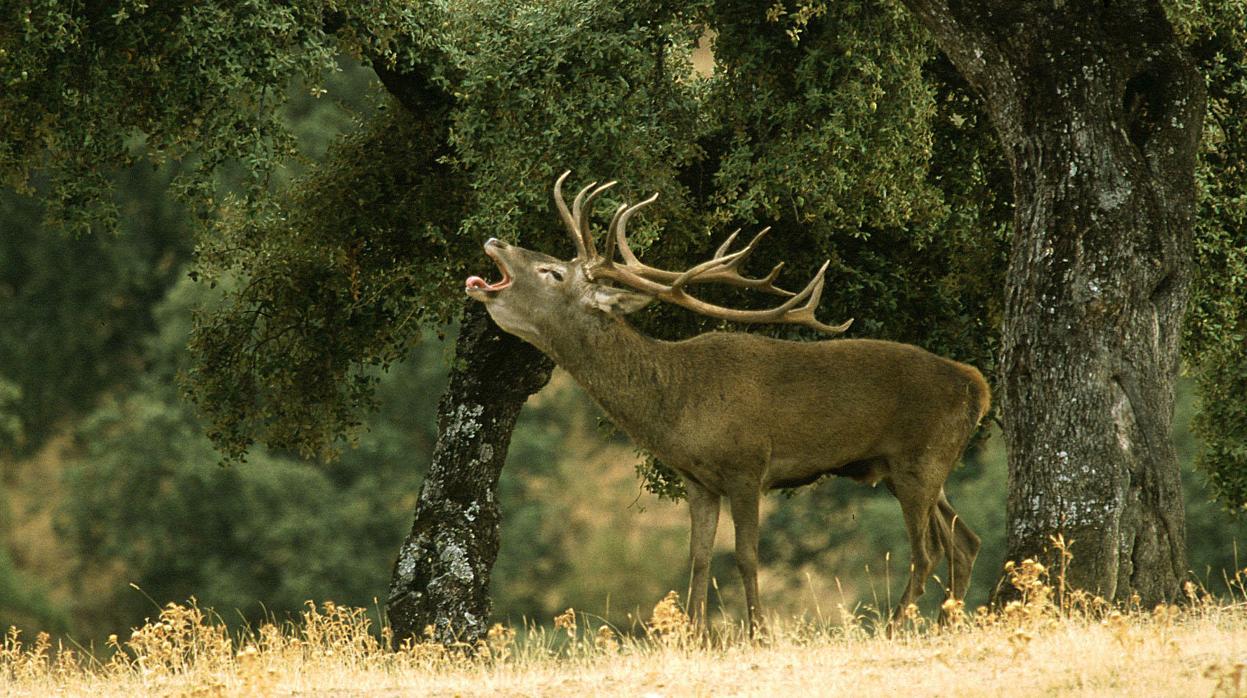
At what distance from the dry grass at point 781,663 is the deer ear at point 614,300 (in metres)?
2.42

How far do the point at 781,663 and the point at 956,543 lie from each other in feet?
11.8

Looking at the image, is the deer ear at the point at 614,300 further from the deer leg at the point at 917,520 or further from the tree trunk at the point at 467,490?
the tree trunk at the point at 467,490

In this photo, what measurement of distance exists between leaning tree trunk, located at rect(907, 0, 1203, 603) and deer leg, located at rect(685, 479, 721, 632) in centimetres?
202

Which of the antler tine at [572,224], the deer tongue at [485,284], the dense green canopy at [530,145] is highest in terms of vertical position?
the dense green canopy at [530,145]

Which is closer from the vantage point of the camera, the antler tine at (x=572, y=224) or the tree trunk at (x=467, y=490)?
the antler tine at (x=572, y=224)

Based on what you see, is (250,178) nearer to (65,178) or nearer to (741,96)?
(65,178)

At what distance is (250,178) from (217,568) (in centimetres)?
2580

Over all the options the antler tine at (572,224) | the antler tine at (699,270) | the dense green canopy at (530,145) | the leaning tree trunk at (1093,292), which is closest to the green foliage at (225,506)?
the dense green canopy at (530,145)

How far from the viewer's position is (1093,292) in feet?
35.4

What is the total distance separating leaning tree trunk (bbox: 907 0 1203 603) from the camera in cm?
1080

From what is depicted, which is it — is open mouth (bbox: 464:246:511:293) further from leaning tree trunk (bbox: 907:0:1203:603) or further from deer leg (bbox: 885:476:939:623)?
leaning tree trunk (bbox: 907:0:1203:603)

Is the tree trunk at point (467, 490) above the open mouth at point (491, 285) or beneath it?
beneath

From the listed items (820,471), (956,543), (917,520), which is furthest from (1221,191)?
(820,471)

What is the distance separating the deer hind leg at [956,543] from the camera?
12703 millimetres
